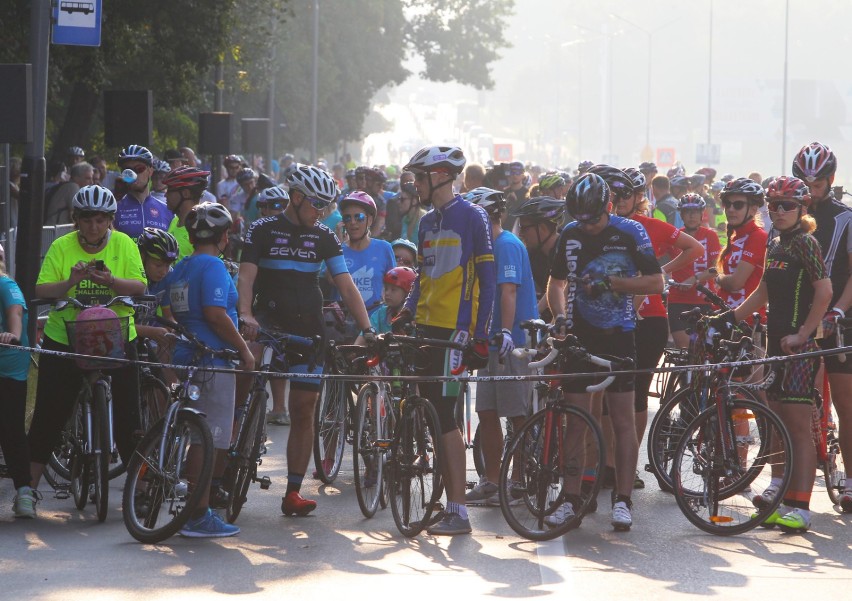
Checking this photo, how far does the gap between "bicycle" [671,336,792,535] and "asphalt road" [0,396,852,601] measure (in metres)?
0.14

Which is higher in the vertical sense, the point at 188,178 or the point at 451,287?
the point at 188,178

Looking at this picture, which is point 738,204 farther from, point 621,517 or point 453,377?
point 453,377

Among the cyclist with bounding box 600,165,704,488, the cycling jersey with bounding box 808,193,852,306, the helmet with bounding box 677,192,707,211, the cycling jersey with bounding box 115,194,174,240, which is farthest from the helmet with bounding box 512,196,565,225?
the cycling jersey with bounding box 115,194,174,240

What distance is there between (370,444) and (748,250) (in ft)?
9.63

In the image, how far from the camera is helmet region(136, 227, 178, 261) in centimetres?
988

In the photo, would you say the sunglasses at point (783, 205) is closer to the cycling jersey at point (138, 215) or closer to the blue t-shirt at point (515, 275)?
the blue t-shirt at point (515, 275)

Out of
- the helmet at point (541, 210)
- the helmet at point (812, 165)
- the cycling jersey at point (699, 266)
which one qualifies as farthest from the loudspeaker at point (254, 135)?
the helmet at point (812, 165)

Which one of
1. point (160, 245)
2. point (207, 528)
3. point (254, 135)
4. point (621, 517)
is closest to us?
point (207, 528)

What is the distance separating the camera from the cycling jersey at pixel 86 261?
9.34m

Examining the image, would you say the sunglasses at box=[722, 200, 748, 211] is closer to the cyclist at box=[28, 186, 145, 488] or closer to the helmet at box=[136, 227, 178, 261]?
the helmet at box=[136, 227, 178, 261]

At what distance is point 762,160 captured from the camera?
5138 inches

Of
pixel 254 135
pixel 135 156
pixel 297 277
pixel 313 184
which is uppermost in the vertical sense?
pixel 254 135

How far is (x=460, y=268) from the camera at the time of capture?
894 cm

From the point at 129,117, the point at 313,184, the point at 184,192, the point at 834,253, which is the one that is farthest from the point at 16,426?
the point at 129,117
